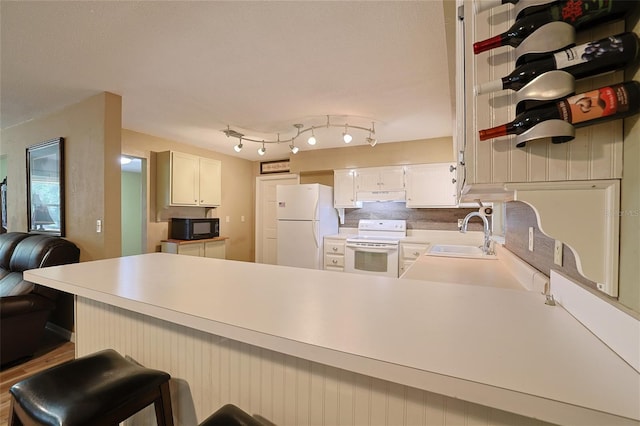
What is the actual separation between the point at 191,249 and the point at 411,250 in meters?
3.15

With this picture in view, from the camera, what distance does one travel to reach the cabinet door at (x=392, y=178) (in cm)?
411

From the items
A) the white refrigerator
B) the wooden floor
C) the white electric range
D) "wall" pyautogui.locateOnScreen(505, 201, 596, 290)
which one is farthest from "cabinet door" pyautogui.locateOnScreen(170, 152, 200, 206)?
"wall" pyautogui.locateOnScreen(505, 201, 596, 290)

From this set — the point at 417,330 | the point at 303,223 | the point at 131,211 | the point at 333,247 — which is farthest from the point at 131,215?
the point at 417,330

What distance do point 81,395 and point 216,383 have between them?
43 cm

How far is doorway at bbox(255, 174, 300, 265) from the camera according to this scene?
215 inches

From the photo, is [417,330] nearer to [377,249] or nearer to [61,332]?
[377,249]

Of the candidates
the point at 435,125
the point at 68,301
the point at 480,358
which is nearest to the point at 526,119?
the point at 480,358

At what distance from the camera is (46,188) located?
3.03m

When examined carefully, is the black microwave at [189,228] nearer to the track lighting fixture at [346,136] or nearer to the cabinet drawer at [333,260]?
the cabinet drawer at [333,260]

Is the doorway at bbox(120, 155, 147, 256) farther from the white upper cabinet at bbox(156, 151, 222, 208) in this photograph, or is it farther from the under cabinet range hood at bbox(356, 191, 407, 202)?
the under cabinet range hood at bbox(356, 191, 407, 202)

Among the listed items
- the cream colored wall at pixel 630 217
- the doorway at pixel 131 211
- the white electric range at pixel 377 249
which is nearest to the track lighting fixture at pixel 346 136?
the white electric range at pixel 377 249

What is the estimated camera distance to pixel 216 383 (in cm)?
106

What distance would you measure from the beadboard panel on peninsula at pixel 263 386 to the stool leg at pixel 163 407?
0.28ft

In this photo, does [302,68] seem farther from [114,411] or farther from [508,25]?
[114,411]
